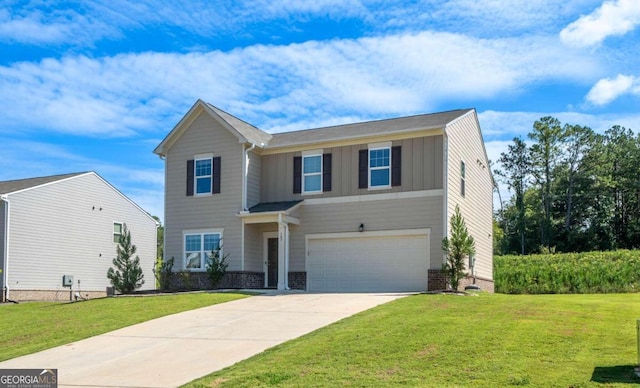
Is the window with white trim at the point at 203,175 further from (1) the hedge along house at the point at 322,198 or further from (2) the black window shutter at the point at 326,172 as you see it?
(2) the black window shutter at the point at 326,172

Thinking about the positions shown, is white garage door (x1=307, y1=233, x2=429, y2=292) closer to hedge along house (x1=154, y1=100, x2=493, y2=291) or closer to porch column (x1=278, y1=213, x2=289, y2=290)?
hedge along house (x1=154, y1=100, x2=493, y2=291)

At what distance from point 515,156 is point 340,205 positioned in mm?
42616

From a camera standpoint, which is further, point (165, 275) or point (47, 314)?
point (165, 275)

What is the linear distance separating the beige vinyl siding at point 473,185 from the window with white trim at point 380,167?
83.2 inches

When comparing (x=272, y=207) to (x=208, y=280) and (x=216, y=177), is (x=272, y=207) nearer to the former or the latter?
(x=216, y=177)

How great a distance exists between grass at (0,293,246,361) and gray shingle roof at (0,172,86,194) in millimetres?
9941

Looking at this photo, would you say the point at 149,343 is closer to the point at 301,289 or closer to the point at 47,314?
the point at 47,314

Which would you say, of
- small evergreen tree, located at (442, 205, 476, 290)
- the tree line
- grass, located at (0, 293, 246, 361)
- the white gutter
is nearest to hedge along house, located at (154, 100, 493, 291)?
small evergreen tree, located at (442, 205, 476, 290)

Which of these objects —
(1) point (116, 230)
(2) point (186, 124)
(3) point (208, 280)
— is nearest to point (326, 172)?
(3) point (208, 280)

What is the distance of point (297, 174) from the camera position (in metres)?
24.8

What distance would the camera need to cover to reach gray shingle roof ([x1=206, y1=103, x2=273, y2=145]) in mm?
24797

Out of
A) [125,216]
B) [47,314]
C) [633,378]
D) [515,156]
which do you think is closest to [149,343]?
[47,314]

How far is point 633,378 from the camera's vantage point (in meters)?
8.55

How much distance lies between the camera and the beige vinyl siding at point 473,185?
75.0 feet
